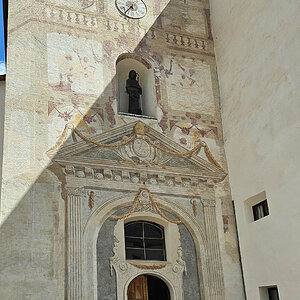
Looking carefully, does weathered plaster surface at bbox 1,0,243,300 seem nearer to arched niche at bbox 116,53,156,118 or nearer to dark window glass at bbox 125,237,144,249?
arched niche at bbox 116,53,156,118

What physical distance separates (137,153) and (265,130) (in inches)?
111

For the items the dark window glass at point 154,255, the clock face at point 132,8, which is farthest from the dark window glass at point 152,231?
the clock face at point 132,8

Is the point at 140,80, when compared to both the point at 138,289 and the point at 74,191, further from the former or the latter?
the point at 138,289

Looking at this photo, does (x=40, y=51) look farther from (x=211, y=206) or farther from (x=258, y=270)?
(x=258, y=270)

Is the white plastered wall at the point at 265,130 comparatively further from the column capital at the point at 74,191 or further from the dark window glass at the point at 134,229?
the column capital at the point at 74,191

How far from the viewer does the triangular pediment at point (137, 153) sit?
442 inches

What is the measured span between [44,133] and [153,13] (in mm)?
4751

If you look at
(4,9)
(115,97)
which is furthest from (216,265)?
(4,9)

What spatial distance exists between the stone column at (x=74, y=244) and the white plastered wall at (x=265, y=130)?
3597mm

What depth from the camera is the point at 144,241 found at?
449 inches

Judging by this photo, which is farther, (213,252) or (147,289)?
(213,252)

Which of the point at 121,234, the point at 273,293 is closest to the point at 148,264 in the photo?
the point at 121,234

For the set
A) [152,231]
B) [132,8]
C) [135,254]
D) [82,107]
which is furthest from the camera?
[132,8]

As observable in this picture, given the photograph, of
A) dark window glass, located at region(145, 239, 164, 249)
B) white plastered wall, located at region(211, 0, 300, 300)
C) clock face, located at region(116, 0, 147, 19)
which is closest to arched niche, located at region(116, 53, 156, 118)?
clock face, located at region(116, 0, 147, 19)
